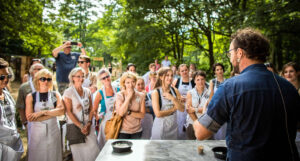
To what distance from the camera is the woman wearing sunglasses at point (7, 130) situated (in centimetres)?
254

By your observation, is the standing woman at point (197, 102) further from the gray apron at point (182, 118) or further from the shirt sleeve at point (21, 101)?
the shirt sleeve at point (21, 101)

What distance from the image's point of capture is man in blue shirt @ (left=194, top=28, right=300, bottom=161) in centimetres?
132

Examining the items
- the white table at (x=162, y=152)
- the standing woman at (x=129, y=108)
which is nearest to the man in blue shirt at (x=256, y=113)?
the white table at (x=162, y=152)

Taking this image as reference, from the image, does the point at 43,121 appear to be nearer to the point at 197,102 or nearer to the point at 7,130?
the point at 7,130

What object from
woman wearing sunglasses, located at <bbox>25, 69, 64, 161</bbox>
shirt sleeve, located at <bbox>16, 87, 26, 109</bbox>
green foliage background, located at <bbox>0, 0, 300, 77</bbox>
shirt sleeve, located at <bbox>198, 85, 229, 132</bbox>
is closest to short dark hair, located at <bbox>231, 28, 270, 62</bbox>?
shirt sleeve, located at <bbox>198, 85, 229, 132</bbox>

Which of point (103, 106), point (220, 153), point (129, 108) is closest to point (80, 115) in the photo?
point (103, 106)

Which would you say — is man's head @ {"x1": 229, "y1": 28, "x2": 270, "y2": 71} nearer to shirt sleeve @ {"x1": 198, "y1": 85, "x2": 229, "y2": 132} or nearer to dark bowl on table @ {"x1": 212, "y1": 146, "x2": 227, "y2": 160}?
shirt sleeve @ {"x1": 198, "y1": 85, "x2": 229, "y2": 132}

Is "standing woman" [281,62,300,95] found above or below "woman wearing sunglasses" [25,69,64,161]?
above

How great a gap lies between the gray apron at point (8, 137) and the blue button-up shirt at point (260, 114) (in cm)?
277

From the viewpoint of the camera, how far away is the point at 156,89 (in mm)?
3648

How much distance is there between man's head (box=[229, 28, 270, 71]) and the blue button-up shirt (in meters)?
0.13

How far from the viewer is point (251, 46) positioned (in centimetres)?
145

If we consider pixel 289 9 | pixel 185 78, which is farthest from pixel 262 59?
pixel 289 9

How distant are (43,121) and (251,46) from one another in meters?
3.33
